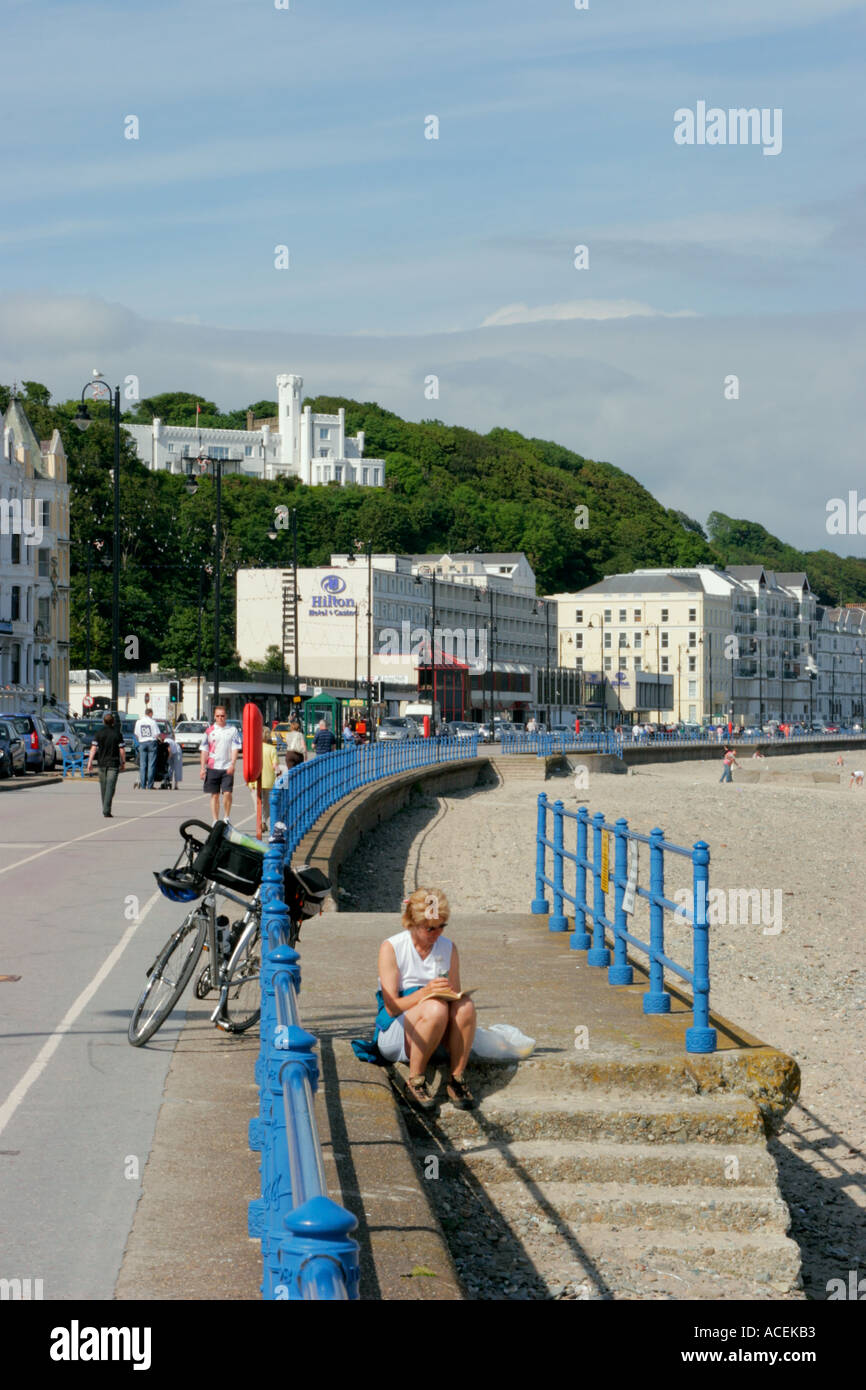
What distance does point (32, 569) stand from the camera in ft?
246

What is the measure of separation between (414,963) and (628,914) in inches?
121

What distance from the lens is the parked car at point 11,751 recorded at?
41484mm

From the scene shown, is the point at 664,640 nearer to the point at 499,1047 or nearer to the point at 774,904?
the point at 774,904

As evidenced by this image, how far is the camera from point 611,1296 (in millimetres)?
7227

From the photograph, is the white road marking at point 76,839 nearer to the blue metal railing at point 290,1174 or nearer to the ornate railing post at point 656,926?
the ornate railing post at point 656,926

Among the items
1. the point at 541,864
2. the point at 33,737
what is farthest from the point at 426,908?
the point at 33,737

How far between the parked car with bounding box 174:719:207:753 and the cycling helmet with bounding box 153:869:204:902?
179 ft

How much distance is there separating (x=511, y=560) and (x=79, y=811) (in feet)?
396

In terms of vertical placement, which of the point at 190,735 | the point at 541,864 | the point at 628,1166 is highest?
the point at 190,735

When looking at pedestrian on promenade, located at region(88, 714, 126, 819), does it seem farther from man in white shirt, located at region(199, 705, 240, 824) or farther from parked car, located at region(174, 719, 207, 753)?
parked car, located at region(174, 719, 207, 753)

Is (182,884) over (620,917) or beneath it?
over

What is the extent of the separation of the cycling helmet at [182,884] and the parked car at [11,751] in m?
32.5

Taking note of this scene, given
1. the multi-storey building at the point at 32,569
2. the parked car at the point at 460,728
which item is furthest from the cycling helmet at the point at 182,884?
the parked car at the point at 460,728

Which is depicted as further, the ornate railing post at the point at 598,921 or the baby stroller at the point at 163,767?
the baby stroller at the point at 163,767
